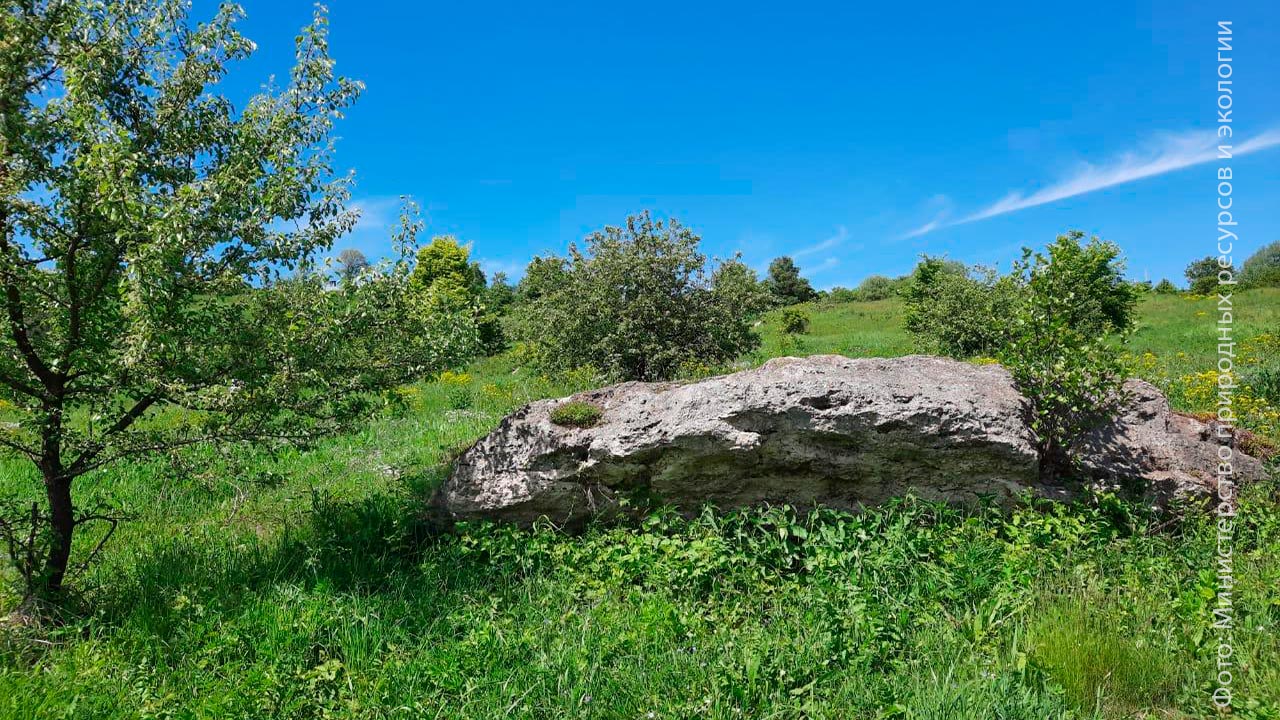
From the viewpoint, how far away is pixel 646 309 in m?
13.4

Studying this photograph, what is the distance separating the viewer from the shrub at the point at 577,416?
6.94 meters

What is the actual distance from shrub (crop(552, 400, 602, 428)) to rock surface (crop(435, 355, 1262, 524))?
8 centimetres

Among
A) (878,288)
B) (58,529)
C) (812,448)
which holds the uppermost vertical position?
(878,288)

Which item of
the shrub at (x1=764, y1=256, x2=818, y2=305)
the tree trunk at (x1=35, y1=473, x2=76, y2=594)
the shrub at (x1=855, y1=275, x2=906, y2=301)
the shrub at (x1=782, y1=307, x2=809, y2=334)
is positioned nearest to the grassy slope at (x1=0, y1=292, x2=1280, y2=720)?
the tree trunk at (x1=35, y1=473, x2=76, y2=594)

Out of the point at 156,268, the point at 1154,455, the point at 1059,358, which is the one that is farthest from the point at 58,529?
the point at 1154,455

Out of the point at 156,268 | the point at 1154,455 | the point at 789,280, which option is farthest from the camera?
the point at 789,280

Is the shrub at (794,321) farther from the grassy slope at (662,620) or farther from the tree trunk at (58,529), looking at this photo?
the tree trunk at (58,529)

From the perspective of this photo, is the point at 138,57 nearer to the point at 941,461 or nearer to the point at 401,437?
the point at 401,437

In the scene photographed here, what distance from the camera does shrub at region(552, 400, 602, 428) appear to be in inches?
273

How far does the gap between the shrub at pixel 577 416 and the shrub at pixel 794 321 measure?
25214 mm

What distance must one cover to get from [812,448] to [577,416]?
2.44m

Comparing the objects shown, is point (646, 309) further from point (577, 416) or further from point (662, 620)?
point (662, 620)

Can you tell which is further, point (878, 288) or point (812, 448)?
point (878, 288)

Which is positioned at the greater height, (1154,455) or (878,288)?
(878,288)
